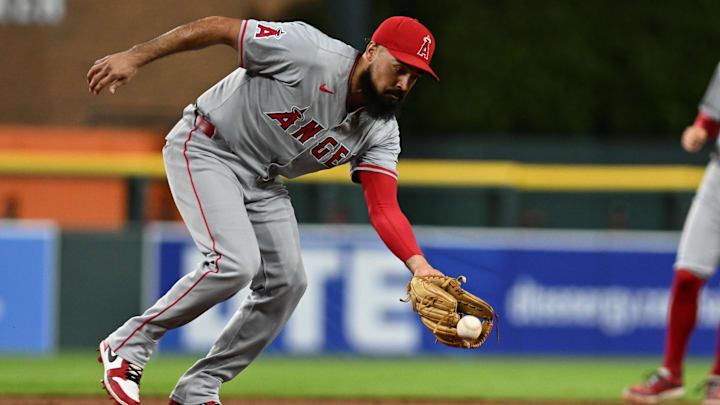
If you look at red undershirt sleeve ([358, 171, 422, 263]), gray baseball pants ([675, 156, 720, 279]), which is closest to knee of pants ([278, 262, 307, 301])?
red undershirt sleeve ([358, 171, 422, 263])

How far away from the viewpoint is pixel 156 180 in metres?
9.74

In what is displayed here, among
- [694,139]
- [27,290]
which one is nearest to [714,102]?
[694,139]

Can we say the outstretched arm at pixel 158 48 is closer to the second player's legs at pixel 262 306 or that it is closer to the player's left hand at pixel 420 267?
the second player's legs at pixel 262 306

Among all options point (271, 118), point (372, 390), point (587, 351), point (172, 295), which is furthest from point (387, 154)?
point (587, 351)

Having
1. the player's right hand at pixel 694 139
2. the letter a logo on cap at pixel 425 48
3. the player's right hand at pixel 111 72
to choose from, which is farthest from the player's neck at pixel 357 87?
the player's right hand at pixel 694 139

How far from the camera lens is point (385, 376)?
7.89 metres

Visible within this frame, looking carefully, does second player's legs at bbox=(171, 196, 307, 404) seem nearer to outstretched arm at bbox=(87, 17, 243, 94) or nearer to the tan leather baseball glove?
the tan leather baseball glove

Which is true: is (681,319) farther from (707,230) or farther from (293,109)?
(293,109)

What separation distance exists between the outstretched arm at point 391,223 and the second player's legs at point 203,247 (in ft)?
1.69

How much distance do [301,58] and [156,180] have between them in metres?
5.36

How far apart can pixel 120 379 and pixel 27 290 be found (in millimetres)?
4304

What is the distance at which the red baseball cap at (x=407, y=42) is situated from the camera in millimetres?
4457

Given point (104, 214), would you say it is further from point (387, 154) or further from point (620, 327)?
point (387, 154)

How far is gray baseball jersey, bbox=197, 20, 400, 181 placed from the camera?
15.1 ft
